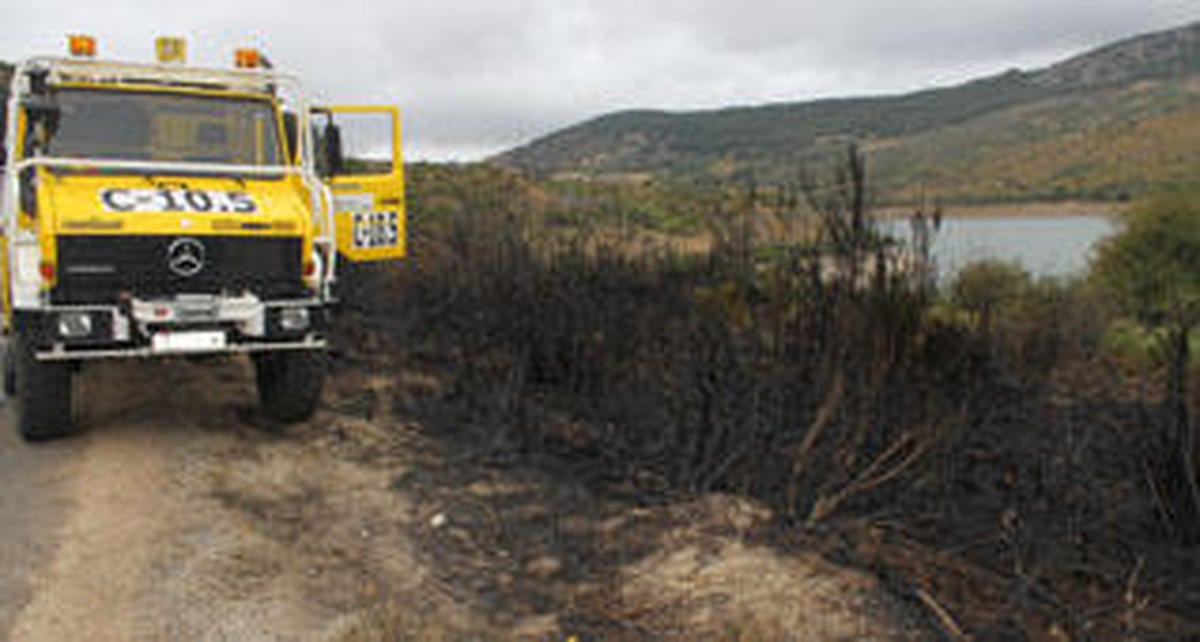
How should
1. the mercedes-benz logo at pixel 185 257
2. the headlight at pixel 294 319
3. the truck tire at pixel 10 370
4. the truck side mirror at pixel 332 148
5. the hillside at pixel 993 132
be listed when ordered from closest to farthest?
the mercedes-benz logo at pixel 185 257
the headlight at pixel 294 319
the truck tire at pixel 10 370
the truck side mirror at pixel 332 148
the hillside at pixel 993 132

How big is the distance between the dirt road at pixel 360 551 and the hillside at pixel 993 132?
3534 cm

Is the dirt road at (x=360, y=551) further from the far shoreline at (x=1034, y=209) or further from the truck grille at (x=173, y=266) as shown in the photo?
the far shoreline at (x=1034, y=209)

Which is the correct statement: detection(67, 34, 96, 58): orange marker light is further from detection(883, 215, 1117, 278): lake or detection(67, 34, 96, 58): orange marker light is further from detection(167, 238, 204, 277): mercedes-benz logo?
detection(883, 215, 1117, 278): lake

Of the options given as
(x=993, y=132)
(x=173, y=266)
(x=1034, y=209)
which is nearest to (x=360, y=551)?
(x=173, y=266)

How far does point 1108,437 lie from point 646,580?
4.44 meters

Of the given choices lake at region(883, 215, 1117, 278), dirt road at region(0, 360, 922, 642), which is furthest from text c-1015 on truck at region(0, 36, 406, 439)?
lake at region(883, 215, 1117, 278)

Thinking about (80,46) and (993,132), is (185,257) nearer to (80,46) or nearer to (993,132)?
(80,46)

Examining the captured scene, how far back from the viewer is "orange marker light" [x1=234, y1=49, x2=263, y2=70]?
7359mm

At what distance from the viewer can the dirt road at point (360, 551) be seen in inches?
158

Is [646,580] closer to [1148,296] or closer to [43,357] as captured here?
[43,357]

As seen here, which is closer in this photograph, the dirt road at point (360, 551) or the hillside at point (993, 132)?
the dirt road at point (360, 551)

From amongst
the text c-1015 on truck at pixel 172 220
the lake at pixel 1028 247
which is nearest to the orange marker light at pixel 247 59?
the text c-1015 on truck at pixel 172 220

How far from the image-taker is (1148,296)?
12.7 m

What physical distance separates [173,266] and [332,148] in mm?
1864
